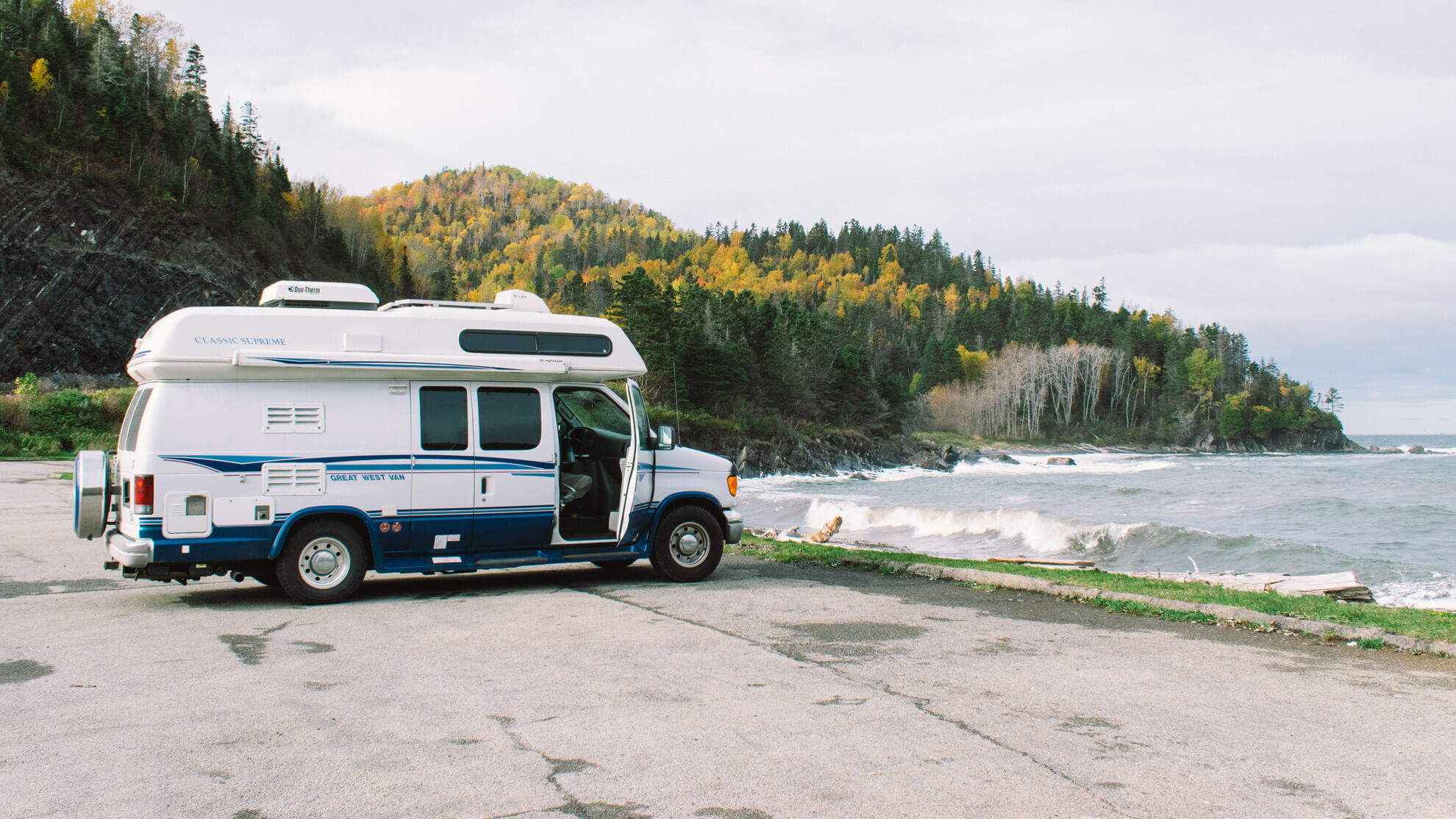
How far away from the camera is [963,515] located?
90.1 ft

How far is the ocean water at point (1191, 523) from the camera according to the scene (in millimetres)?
20375

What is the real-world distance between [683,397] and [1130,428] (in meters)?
87.4

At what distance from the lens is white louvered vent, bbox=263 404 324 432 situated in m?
9.35

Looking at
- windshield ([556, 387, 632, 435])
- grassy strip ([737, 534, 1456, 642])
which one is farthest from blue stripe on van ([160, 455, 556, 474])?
grassy strip ([737, 534, 1456, 642])

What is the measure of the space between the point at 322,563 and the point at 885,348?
496ft

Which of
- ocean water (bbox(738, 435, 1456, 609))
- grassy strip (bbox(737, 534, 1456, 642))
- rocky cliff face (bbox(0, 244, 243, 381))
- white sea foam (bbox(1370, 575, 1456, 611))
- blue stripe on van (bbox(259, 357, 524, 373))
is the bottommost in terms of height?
white sea foam (bbox(1370, 575, 1456, 611))

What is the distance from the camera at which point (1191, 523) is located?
2989 centimetres

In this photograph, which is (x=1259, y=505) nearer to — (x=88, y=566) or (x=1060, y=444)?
(x=88, y=566)

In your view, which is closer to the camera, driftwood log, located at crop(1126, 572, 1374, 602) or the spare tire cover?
the spare tire cover

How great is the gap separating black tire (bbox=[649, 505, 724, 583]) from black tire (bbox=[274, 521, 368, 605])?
3.28m

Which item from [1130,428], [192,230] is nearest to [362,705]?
[192,230]

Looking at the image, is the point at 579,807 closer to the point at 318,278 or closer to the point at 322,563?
the point at 322,563

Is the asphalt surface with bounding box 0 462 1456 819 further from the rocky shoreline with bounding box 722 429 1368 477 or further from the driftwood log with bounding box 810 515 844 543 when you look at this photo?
the rocky shoreline with bounding box 722 429 1368 477

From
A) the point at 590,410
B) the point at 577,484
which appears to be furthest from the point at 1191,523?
the point at 590,410
